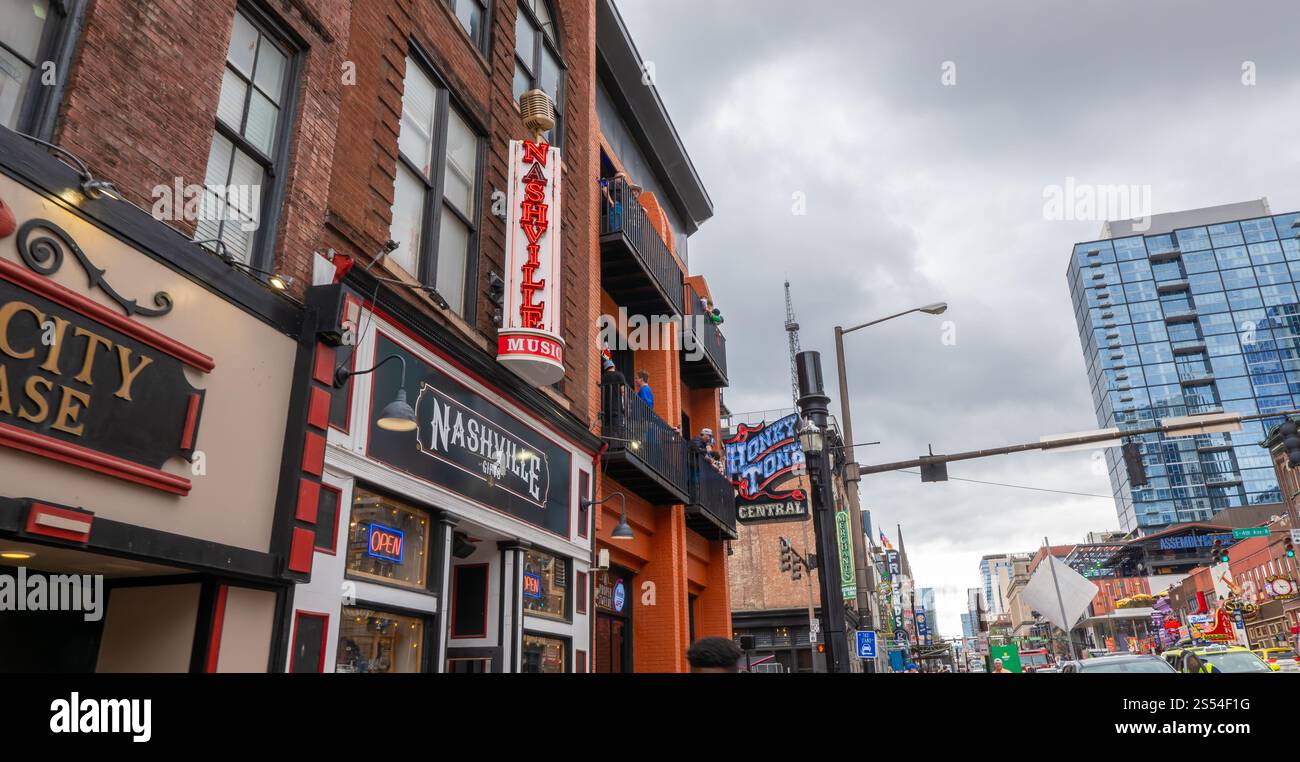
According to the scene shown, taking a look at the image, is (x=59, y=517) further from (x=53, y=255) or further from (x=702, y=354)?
(x=702, y=354)

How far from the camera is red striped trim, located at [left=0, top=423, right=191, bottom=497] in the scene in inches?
201

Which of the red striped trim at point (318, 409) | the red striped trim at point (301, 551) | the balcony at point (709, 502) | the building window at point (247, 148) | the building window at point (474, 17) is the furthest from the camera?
the balcony at point (709, 502)

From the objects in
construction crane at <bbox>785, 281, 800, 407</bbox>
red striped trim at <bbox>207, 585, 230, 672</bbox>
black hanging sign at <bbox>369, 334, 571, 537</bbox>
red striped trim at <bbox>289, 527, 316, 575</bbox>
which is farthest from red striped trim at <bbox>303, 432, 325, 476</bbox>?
construction crane at <bbox>785, 281, 800, 407</bbox>

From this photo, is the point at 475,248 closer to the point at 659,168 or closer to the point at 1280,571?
the point at 659,168

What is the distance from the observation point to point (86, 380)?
18.7 feet

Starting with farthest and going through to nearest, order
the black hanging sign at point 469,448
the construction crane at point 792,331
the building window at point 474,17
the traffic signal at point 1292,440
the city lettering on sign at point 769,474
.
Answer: the construction crane at point 792,331, the city lettering on sign at point 769,474, the traffic signal at point 1292,440, the building window at point 474,17, the black hanging sign at point 469,448

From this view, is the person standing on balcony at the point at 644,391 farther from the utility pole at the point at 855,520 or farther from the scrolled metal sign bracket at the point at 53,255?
the scrolled metal sign bracket at the point at 53,255

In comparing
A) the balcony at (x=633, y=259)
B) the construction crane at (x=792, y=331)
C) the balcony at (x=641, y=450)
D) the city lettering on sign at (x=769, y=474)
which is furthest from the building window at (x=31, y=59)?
the construction crane at (x=792, y=331)

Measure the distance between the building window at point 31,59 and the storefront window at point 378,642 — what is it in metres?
5.06

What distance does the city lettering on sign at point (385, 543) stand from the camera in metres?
→ 8.74

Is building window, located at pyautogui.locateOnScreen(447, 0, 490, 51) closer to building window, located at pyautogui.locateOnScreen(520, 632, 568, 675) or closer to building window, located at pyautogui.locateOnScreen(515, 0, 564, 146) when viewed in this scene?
building window, located at pyautogui.locateOnScreen(515, 0, 564, 146)

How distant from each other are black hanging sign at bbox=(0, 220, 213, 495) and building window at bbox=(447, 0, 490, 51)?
8231mm

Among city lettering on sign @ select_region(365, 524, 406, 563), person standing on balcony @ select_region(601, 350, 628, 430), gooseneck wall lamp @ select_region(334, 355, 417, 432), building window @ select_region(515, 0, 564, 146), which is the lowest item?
city lettering on sign @ select_region(365, 524, 406, 563)

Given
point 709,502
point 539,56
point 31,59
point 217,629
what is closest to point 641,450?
point 709,502
